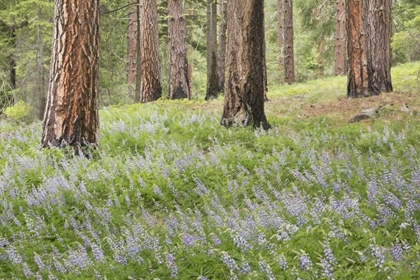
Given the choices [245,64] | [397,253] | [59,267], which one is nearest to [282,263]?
[397,253]

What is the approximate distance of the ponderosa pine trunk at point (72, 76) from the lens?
783 cm

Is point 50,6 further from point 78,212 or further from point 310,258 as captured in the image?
point 310,258

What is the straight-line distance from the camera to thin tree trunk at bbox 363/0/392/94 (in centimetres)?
1227

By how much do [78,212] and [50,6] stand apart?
14492 mm

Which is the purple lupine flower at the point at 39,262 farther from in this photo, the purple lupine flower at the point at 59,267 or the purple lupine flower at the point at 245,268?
the purple lupine flower at the point at 245,268

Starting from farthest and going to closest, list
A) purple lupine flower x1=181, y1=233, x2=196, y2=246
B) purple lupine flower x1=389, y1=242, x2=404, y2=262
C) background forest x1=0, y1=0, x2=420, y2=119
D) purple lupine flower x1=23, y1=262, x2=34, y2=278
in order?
background forest x1=0, y1=0, x2=420, y2=119, purple lupine flower x1=23, y1=262, x2=34, y2=278, purple lupine flower x1=181, y1=233, x2=196, y2=246, purple lupine flower x1=389, y1=242, x2=404, y2=262

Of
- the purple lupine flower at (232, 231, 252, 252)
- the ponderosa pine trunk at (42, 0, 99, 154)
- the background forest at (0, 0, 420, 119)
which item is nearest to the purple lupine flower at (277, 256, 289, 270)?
the purple lupine flower at (232, 231, 252, 252)

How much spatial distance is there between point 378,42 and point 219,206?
31.3ft

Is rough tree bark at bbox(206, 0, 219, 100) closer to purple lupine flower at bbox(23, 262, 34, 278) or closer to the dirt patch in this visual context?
the dirt patch

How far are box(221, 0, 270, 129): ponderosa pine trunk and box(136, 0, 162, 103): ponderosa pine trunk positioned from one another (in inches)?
295

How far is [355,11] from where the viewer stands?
12.8 m

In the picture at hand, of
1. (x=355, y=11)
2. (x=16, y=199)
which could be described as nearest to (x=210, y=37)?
(x=355, y=11)

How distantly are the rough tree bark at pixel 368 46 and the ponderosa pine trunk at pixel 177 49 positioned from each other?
654cm

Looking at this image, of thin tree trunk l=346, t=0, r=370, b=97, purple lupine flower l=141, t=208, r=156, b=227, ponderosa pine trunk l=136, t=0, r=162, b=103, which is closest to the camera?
purple lupine flower l=141, t=208, r=156, b=227
